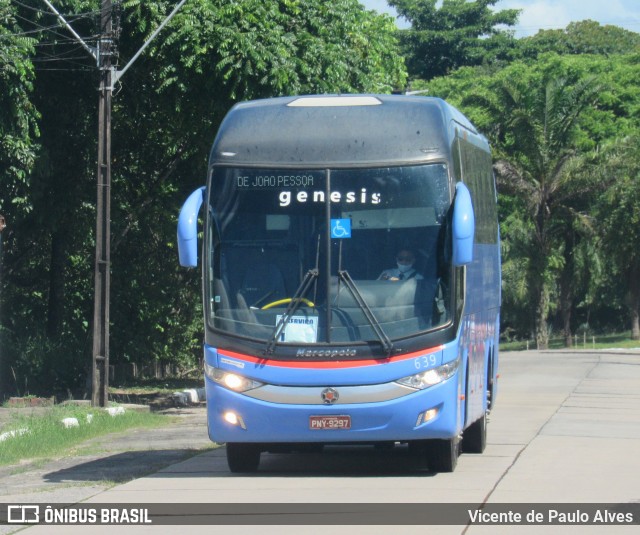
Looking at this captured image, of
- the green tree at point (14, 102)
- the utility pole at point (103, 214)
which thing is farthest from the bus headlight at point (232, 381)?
the green tree at point (14, 102)

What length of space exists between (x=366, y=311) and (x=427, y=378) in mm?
805

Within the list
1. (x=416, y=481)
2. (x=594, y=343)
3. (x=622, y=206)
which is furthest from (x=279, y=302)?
(x=594, y=343)

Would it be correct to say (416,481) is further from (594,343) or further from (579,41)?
(579,41)

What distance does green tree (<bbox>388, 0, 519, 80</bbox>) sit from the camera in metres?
73.8

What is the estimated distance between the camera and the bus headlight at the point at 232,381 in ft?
34.7

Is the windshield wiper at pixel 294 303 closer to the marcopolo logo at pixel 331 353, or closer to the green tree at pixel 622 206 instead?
A: the marcopolo logo at pixel 331 353

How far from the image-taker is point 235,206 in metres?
11.0

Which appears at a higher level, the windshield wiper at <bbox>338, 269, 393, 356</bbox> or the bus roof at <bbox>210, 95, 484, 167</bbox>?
the bus roof at <bbox>210, 95, 484, 167</bbox>

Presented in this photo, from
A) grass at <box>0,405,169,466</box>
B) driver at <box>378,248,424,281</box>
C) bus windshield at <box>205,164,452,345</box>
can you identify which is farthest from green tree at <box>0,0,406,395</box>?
driver at <box>378,248,424,281</box>

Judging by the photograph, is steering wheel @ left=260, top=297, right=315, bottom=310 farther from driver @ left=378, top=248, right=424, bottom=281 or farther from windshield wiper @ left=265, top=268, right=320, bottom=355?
driver @ left=378, top=248, right=424, bottom=281

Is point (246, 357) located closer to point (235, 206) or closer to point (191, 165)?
point (235, 206)

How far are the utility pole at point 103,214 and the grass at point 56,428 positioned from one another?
0.63 meters

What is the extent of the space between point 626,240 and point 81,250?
2375 cm

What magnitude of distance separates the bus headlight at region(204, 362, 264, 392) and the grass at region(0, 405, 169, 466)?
12.9 ft
